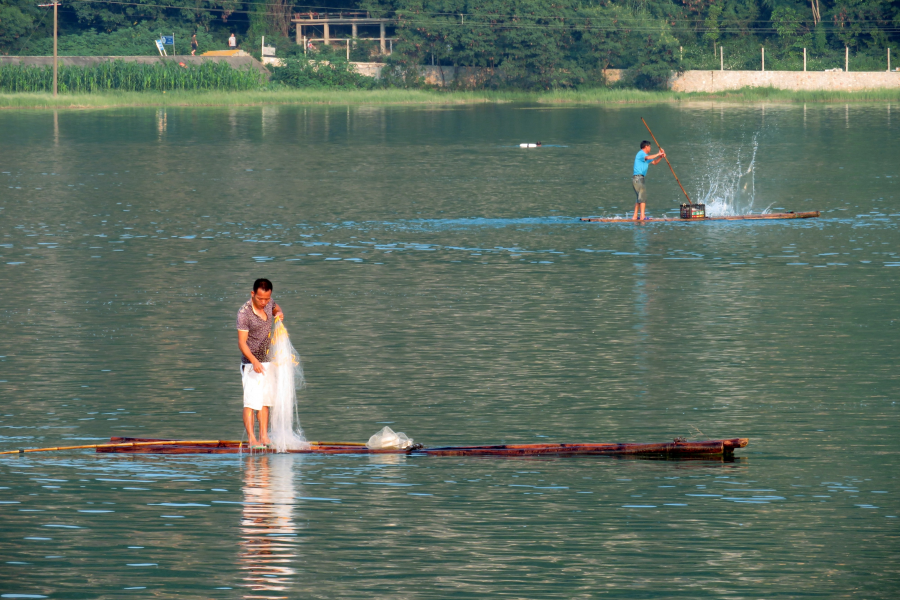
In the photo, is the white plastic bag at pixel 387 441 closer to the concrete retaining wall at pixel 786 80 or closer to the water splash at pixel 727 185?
the water splash at pixel 727 185

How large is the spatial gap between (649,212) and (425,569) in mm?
28106

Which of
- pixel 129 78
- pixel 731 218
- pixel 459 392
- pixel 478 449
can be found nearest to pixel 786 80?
pixel 129 78

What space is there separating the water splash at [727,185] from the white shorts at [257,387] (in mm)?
23442

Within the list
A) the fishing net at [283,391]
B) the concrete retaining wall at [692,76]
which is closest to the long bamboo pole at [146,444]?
the fishing net at [283,391]

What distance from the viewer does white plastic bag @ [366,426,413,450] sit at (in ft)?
45.1

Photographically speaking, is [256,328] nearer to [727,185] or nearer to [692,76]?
[727,185]

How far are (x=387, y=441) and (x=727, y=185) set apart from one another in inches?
1316

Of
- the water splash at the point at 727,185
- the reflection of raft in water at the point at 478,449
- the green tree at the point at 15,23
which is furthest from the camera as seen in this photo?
the green tree at the point at 15,23

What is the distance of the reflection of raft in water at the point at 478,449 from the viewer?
1349cm

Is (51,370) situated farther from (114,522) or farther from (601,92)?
(601,92)

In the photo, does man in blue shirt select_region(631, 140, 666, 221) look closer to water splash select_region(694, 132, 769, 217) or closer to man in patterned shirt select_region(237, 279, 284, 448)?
water splash select_region(694, 132, 769, 217)

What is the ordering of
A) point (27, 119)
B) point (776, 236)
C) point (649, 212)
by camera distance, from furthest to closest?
point (27, 119), point (649, 212), point (776, 236)

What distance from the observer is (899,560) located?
36.0 feet

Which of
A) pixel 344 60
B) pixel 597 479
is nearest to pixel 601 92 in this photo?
pixel 344 60
